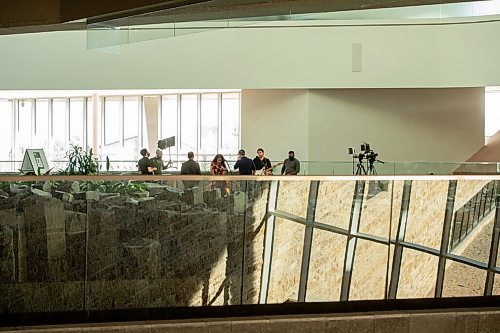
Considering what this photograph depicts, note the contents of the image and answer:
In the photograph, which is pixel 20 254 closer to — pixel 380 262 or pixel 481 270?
pixel 380 262

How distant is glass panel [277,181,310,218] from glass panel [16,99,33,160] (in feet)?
90.5

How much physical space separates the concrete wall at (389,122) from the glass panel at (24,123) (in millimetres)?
13800

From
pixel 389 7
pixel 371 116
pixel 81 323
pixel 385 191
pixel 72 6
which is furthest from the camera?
pixel 371 116

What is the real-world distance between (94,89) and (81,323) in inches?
718

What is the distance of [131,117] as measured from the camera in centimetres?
2911

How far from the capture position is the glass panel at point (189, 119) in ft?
90.5

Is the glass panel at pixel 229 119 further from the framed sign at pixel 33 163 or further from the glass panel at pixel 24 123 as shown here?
the framed sign at pixel 33 163

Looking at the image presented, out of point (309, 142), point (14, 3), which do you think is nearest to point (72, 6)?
point (14, 3)

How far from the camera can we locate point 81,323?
485 centimetres

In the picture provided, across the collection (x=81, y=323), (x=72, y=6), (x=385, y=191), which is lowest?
(x=81, y=323)

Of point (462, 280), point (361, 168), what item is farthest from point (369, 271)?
point (361, 168)

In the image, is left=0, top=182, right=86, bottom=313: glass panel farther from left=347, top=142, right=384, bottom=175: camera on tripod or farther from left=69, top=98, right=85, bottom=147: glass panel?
left=69, top=98, right=85, bottom=147: glass panel

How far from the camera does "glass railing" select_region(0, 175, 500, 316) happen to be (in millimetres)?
4891

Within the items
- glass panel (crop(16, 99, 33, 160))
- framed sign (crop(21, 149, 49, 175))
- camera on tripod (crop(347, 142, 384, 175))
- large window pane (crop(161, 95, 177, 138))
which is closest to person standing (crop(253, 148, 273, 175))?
camera on tripod (crop(347, 142, 384, 175))
